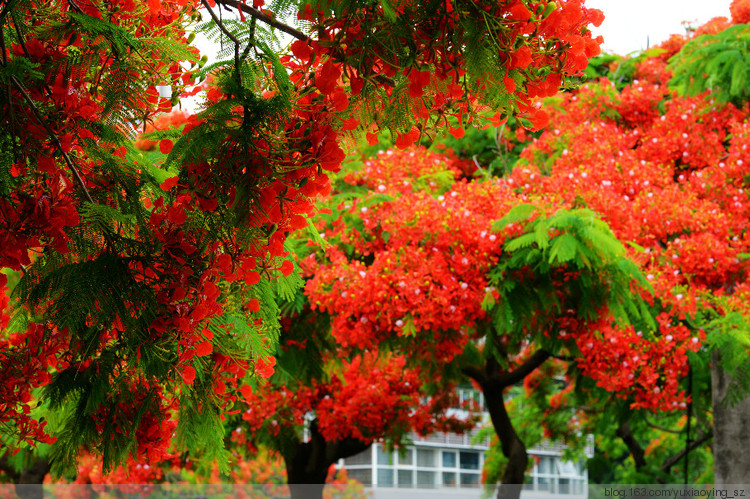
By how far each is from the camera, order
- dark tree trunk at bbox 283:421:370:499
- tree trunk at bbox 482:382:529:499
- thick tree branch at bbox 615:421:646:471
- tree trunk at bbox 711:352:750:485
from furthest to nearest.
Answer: thick tree branch at bbox 615:421:646:471 < dark tree trunk at bbox 283:421:370:499 < tree trunk at bbox 482:382:529:499 < tree trunk at bbox 711:352:750:485

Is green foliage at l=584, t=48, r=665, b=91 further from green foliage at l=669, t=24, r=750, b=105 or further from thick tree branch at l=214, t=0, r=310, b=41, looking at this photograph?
thick tree branch at l=214, t=0, r=310, b=41

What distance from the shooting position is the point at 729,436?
840cm

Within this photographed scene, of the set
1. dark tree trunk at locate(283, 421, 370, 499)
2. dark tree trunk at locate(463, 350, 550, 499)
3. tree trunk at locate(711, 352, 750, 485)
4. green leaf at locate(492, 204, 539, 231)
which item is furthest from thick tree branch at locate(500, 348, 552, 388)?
green leaf at locate(492, 204, 539, 231)

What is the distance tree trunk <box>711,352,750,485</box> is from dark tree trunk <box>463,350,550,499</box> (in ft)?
7.49

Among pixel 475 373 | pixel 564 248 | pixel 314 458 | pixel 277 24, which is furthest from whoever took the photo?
pixel 314 458

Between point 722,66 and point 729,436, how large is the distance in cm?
418

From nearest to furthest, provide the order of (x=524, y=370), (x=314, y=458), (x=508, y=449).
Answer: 1. (x=524, y=370)
2. (x=508, y=449)
3. (x=314, y=458)

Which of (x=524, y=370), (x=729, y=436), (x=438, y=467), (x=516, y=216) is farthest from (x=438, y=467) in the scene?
(x=516, y=216)

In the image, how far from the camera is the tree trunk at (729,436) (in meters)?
8.27

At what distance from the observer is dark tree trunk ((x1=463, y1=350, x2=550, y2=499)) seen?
33.6ft

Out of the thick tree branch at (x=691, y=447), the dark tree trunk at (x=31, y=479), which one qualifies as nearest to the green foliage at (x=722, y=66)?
the thick tree branch at (x=691, y=447)

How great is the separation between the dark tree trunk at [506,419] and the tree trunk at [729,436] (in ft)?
7.49

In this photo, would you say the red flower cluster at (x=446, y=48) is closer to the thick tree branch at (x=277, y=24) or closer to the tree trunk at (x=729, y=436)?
the thick tree branch at (x=277, y=24)

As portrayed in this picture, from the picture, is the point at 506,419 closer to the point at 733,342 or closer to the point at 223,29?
the point at 733,342
